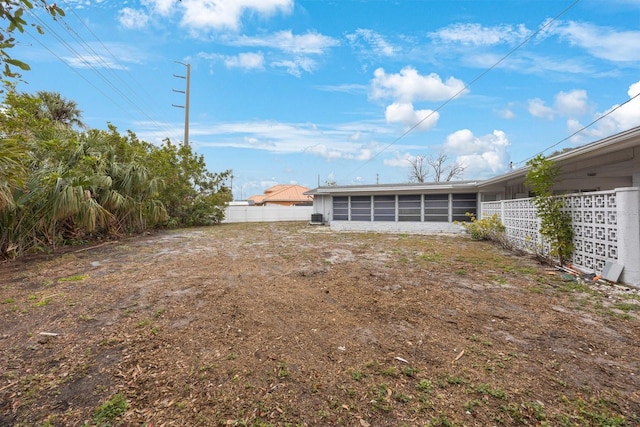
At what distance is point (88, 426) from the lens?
1669 millimetres

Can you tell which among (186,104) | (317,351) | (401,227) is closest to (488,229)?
(401,227)

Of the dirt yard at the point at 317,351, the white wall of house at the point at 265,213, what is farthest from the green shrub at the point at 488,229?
the white wall of house at the point at 265,213

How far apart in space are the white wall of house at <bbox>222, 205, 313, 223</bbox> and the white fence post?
2068 centimetres

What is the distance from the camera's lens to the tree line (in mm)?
6047

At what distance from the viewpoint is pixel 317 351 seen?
2.51 metres

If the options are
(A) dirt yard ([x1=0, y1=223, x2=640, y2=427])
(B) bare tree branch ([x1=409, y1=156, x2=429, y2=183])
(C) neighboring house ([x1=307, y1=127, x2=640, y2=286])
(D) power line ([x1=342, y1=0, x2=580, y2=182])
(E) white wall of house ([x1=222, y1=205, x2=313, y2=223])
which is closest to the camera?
(A) dirt yard ([x1=0, y1=223, x2=640, y2=427])

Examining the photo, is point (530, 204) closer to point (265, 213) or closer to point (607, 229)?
point (607, 229)

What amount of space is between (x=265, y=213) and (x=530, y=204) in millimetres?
20311

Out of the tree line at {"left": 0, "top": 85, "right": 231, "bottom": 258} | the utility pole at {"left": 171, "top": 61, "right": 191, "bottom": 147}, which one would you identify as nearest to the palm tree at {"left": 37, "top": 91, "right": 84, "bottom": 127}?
the tree line at {"left": 0, "top": 85, "right": 231, "bottom": 258}

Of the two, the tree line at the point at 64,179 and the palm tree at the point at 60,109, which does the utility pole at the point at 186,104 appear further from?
the palm tree at the point at 60,109

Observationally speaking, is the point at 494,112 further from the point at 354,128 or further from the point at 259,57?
the point at 259,57

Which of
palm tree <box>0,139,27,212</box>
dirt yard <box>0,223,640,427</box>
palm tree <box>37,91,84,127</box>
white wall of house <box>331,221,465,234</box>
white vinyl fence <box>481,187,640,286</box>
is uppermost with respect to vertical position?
palm tree <box>37,91,84,127</box>

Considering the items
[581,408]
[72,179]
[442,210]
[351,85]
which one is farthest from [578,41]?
[72,179]

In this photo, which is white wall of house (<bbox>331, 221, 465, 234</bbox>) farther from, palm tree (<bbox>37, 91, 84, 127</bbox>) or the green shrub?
palm tree (<bbox>37, 91, 84, 127</bbox>)
